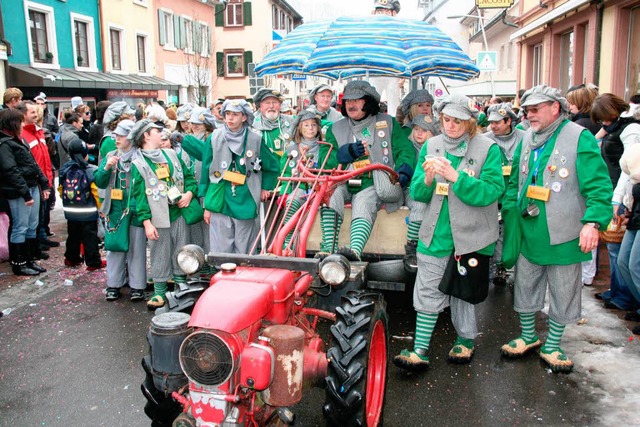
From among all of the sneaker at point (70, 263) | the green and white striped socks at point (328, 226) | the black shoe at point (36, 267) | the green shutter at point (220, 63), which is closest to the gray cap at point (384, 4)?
the green and white striped socks at point (328, 226)

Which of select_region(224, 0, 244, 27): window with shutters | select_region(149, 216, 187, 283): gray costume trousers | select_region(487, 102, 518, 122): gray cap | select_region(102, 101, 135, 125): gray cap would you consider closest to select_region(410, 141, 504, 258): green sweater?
select_region(487, 102, 518, 122): gray cap

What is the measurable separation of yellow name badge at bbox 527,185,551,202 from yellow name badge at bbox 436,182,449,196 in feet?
2.23

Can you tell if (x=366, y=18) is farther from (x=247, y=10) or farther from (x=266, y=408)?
(x=247, y=10)

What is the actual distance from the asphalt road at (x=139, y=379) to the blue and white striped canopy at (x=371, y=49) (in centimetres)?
236

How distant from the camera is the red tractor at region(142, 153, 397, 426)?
281 cm

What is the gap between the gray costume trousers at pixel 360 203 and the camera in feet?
16.9

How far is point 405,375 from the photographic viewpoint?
450cm

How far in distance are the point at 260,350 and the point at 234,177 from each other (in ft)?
10.9

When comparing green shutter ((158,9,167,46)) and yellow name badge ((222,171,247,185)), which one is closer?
yellow name badge ((222,171,247,185))

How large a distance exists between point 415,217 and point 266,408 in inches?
96.1

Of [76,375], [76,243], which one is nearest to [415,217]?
[76,375]

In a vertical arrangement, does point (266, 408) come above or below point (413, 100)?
below

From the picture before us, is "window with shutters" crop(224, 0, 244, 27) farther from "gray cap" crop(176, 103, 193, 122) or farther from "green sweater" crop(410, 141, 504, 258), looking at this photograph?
"green sweater" crop(410, 141, 504, 258)

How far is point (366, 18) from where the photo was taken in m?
5.93
